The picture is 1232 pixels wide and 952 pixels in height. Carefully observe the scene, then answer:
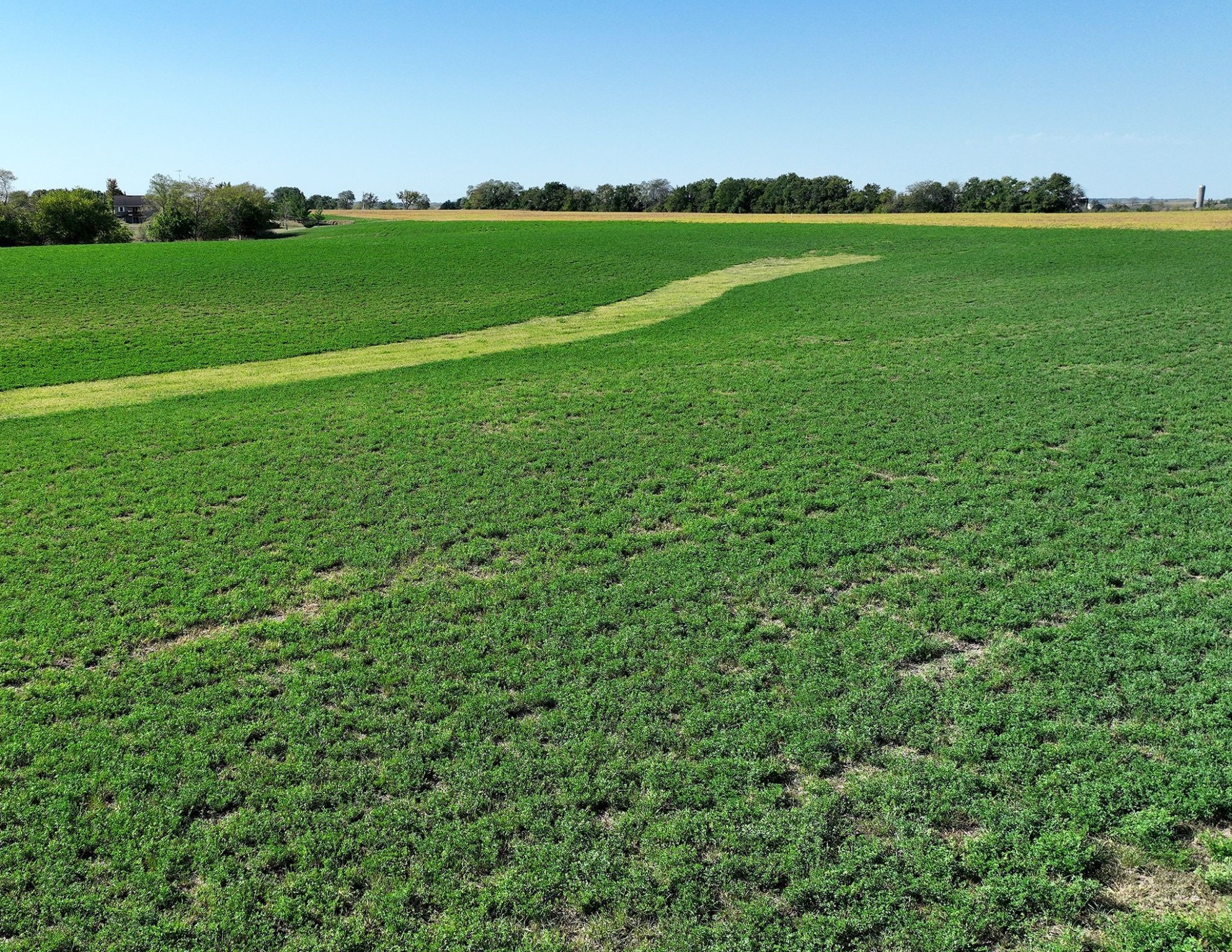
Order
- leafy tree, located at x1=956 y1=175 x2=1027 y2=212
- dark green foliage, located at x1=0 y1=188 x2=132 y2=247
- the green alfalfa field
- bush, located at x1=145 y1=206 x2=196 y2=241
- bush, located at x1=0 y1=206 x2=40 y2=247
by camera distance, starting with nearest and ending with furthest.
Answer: the green alfalfa field, bush, located at x1=0 y1=206 x2=40 y2=247, dark green foliage, located at x1=0 y1=188 x2=132 y2=247, bush, located at x1=145 y1=206 x2=196 y2=241, leafy tree, located at x1=956 y1=175 x2=1027 y2=212

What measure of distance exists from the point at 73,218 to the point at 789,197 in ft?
329

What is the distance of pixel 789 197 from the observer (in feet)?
407

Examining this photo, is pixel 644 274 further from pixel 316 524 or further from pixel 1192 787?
pixel 1192 787

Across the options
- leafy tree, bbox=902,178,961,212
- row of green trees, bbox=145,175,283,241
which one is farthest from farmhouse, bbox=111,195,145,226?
leafy tree, bbox=902,178,961,212

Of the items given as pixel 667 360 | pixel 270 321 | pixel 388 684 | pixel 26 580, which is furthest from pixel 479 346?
pixel 388 684

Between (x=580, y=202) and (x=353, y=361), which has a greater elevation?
(x=580, y=202)

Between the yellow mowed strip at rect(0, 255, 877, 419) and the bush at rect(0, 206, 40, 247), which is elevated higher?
the bush at rect(0, 206, 40, 247)

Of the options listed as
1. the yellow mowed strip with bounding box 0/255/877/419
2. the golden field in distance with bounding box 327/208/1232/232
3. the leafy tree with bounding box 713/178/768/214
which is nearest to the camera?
the yellow mowed strip with bounding box 0/255/877/419

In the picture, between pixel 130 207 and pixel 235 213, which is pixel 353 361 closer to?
pixel 235 213

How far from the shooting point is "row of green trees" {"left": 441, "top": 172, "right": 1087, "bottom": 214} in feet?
346

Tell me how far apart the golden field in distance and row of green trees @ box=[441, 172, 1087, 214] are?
16.8 m

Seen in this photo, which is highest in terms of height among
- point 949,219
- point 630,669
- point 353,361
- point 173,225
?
point 173,225

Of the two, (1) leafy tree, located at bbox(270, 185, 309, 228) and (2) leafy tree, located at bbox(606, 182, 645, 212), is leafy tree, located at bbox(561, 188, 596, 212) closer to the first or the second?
(2) leafy tree, located at bbox(606, 182, 645, 212)

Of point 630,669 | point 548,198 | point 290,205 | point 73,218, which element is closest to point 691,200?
point 548,198
